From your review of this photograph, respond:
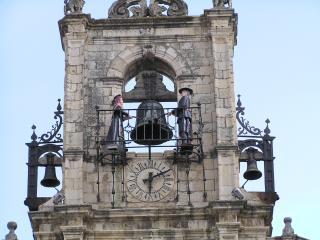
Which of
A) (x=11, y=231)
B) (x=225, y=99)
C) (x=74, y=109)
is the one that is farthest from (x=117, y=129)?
(x=11, y=231)

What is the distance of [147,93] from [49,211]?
4.11 m

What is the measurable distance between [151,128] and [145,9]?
316cm

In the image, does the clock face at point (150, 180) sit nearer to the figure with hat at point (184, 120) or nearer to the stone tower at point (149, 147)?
the stone tower at point (149, 147)

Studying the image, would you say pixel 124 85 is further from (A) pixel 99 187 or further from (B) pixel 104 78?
(A) pixel 99 187

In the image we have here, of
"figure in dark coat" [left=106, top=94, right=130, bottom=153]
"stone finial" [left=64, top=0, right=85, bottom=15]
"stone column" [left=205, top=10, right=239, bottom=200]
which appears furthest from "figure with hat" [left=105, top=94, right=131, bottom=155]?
"stone finial" [left=64, top=0, right=85, bottom=15]

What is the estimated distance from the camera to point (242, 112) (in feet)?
109

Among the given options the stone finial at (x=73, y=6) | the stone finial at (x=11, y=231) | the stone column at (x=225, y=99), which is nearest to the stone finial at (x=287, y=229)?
the stone column at (x=225, y=99)

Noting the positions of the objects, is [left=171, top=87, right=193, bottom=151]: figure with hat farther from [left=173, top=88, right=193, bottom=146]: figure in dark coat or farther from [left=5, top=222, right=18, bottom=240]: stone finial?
[left=5, top=222, right=18, bottom=240]: stone finial

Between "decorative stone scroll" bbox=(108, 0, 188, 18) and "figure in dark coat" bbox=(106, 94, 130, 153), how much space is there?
249 centimetres

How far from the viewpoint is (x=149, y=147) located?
32375 mm

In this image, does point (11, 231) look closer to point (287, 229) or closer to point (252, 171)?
point (252, 171)

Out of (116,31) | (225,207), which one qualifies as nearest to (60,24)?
(116,31)

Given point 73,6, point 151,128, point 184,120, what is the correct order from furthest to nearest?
1. point 73,6
2. point 151,128
3. point 184,120

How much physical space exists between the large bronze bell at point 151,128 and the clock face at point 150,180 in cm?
45
